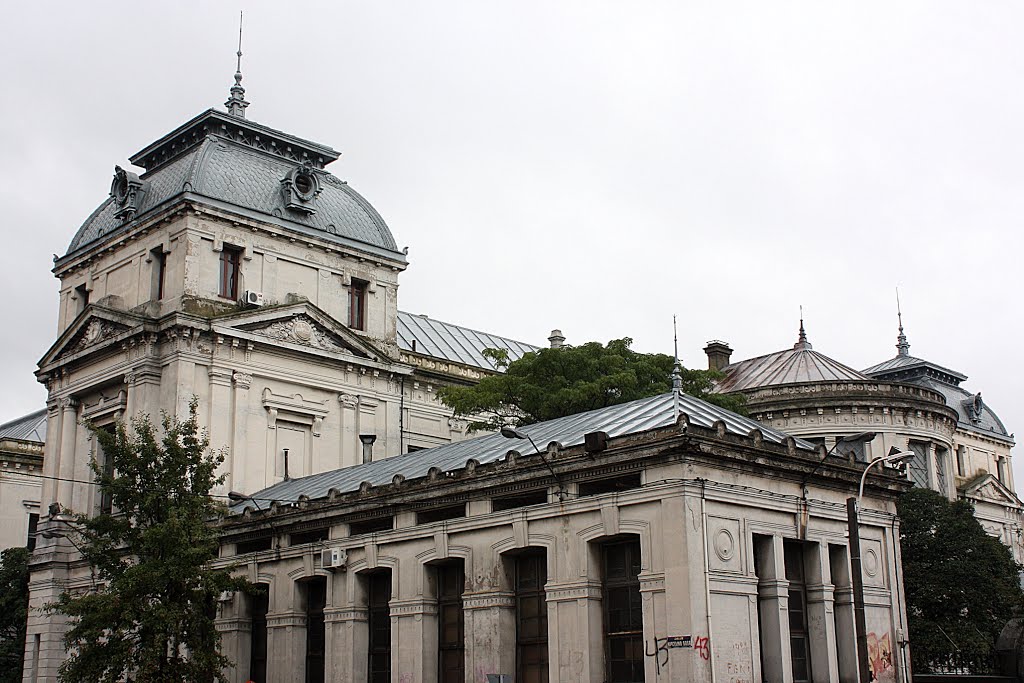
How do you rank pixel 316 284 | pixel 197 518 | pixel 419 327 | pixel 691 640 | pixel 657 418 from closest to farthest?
pixel 691 640 < pixel 657 418 < pixel 197 518 < pixel 316 284 < pixel 419 327

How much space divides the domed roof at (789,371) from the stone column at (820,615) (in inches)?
1250

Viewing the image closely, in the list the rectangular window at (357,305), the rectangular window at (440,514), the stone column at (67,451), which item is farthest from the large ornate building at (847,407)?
the stone column at (67,451)

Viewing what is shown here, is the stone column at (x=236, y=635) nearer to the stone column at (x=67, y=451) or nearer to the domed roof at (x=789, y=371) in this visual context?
the stone column at (x=67, y=451)

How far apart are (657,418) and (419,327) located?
34.2 metres

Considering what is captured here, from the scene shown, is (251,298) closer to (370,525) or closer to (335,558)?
(370,525)

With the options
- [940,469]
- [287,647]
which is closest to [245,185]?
[287,647]

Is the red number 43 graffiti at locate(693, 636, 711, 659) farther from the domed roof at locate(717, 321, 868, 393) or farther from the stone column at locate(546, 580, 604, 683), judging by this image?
the domed roof at locate(717, 321, 868, 393)

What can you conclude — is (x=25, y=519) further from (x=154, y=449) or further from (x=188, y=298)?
(x=154, y=449)

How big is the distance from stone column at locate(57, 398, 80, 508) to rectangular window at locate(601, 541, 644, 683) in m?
29.7

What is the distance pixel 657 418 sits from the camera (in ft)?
95.6

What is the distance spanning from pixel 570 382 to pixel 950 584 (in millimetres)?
15223

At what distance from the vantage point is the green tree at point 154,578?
3056cm

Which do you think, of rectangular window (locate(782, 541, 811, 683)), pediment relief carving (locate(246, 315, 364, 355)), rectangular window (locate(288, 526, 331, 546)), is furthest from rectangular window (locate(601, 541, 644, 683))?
pediment relief carving (locate(246, 315, 364, 355))

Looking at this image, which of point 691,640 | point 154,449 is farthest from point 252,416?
point 691,640
